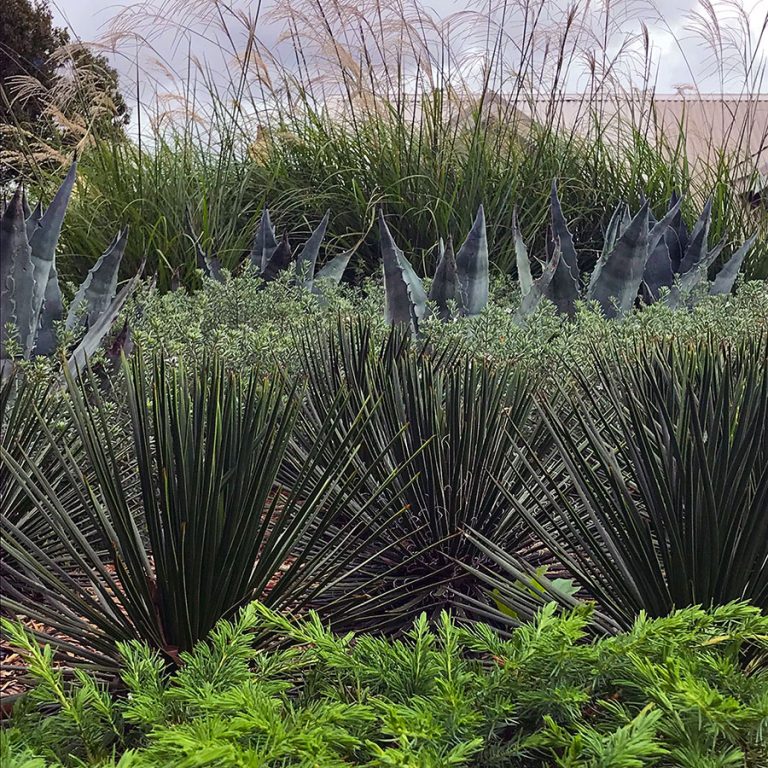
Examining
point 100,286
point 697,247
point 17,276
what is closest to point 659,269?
point 697,247

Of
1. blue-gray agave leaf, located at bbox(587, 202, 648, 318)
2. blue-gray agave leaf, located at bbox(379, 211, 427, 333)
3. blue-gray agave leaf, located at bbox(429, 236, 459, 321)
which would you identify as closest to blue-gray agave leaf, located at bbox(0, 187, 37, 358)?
blue-gray agave leaf, located at bbox(379, 211, 427, 333)

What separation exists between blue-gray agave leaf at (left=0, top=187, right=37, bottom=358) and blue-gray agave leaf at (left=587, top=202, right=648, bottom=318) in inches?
106

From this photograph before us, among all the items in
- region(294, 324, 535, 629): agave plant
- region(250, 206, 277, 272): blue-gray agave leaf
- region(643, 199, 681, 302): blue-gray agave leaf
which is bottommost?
region(294, 324, 535, 629): agave plant

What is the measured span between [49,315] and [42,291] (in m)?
0.26

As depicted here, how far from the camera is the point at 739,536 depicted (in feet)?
4.67

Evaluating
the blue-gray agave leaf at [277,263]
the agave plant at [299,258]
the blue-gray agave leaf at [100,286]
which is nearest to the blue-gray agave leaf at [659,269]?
the agave plant at [299,258]

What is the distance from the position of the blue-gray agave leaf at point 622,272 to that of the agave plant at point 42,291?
2393 mm

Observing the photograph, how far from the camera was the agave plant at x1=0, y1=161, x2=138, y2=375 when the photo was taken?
2723mm

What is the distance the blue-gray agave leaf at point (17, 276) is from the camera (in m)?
2.86

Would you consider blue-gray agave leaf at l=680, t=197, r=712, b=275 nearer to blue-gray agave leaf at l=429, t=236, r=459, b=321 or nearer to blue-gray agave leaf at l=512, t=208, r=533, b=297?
blue-gray agave leaf at l=512, t=208, r=533, b=297

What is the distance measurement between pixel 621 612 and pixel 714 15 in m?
6.87

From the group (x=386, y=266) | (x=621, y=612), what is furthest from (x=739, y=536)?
(x=386, y=266)

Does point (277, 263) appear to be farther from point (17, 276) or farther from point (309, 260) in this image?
point (17, 276)

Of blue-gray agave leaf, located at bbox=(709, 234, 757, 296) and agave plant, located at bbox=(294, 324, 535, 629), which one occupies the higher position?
blue-gray agave leaf, located at bbox=(709, 234, 757, 296)
